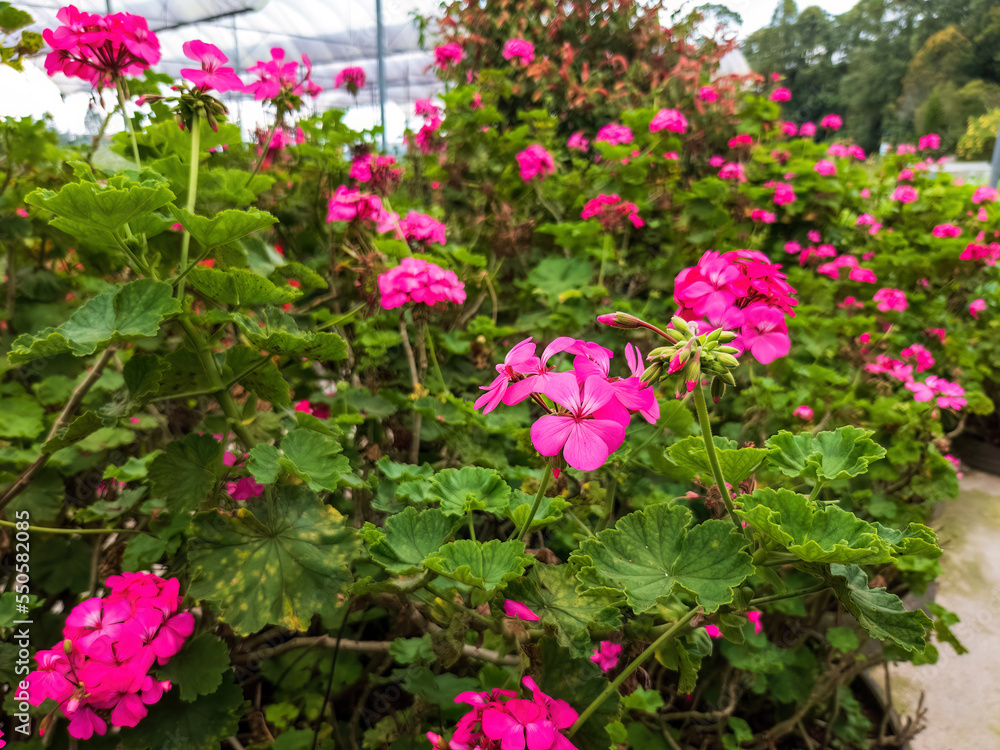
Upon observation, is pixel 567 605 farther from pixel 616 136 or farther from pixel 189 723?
pixel 616 136

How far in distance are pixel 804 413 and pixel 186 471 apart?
1.49 m

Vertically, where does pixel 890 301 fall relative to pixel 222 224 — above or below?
below

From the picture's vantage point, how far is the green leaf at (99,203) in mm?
636

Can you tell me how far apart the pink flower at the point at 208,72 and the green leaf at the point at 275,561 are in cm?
67

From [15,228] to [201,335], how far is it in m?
0.94

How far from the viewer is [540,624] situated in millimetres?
678

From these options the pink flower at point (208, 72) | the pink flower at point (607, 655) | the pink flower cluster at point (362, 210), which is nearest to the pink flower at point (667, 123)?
the pink flower cluster at point (362, 210)

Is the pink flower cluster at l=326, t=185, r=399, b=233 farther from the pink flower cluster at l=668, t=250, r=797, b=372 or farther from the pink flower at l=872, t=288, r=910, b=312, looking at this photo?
the pink flower at l=872, t=288, r=910, b=312

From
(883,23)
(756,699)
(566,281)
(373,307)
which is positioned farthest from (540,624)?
(883,23)

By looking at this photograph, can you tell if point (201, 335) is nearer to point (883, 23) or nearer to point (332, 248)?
point (332, 248)

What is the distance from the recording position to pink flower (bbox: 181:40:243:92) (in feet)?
3.04

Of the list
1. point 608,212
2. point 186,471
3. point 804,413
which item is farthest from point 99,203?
point 804,413

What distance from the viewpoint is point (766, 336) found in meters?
0.70

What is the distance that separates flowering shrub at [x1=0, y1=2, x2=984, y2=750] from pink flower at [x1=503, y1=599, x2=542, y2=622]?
16 millimetres
